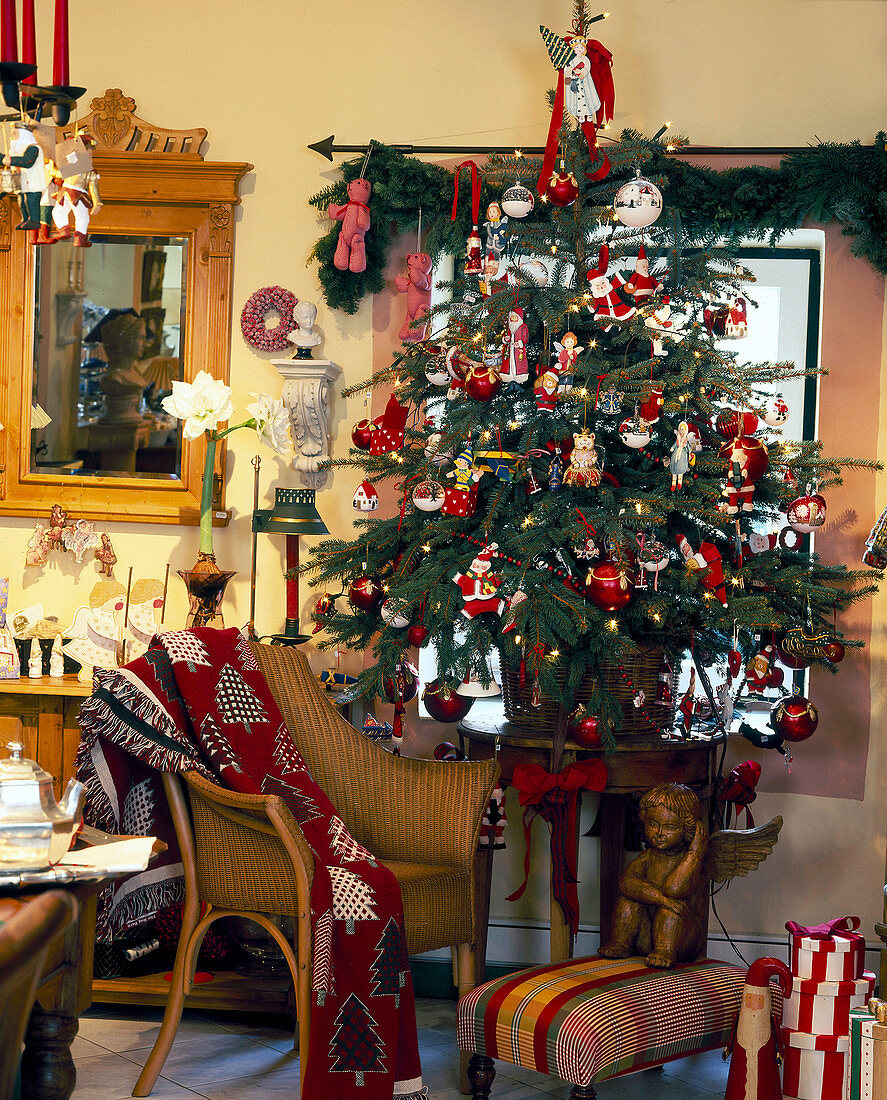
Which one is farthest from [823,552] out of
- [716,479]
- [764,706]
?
[716,479]

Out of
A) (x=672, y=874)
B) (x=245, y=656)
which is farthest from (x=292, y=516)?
(x=672, y=874)

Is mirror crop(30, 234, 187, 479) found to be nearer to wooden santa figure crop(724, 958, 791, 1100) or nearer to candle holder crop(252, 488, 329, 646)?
candle holder crop(252, 488, 329, 646)

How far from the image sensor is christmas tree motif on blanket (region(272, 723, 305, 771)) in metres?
2.93

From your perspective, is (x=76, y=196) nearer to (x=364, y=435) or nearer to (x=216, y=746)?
(x=216, y=746)

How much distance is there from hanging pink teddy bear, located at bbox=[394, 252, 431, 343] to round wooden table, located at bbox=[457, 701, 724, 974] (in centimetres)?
124

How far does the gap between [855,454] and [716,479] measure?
0.90m

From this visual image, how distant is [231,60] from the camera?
Result: 3850mm

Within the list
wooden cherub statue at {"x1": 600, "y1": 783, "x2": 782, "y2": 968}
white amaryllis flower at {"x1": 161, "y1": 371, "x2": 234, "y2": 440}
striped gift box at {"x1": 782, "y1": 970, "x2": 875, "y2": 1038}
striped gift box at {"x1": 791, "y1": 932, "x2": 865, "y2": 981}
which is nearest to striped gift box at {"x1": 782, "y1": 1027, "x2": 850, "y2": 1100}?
striped gift box at {"x1": 782, "y1": 970, "x2": 875, "y2": 1038}

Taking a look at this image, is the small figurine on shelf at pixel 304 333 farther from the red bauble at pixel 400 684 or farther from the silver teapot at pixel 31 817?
the silver teapot at pixel 31 817

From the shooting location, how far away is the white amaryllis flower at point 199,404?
139 inches

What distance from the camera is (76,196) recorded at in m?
1.71

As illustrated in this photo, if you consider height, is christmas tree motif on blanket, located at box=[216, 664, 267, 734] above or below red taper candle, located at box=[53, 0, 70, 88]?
below

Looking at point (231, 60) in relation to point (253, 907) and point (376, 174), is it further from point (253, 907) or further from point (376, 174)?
point (253, 907)


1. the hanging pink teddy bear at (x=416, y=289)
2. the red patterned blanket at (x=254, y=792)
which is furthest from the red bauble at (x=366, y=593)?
the hanging pink teddy bear at (x=416, y=289)
